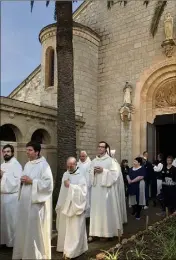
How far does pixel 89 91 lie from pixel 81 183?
34.4 ft

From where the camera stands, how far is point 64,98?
30.8 feet

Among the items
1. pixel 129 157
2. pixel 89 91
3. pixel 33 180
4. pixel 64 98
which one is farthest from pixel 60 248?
pixel 89 91

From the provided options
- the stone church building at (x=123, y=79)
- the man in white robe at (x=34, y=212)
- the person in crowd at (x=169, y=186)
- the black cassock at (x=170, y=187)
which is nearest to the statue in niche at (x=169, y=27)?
the stone church building at (x=123, y=79)

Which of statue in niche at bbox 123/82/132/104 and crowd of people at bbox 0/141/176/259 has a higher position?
statue in niche at bbox 123/82/132/104

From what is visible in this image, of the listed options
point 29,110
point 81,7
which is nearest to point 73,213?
point 29,110

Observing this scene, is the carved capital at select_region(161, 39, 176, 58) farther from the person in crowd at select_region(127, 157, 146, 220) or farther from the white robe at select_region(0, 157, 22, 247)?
the white robe at select_region(0, 157, 22, 247)

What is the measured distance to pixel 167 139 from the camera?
16.2 meters

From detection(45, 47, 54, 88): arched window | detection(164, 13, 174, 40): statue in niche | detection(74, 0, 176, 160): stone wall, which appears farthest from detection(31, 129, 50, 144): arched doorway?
detection(164, 13, 174, 40): statue in niche

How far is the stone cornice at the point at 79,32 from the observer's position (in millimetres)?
14758

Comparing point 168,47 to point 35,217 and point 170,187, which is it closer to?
point 170,187

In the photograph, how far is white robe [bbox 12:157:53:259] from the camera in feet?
14.8

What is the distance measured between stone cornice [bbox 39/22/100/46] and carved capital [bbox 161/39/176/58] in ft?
11.7

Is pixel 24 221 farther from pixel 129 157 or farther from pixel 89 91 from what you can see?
pixel 89 91

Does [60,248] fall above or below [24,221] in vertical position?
below
